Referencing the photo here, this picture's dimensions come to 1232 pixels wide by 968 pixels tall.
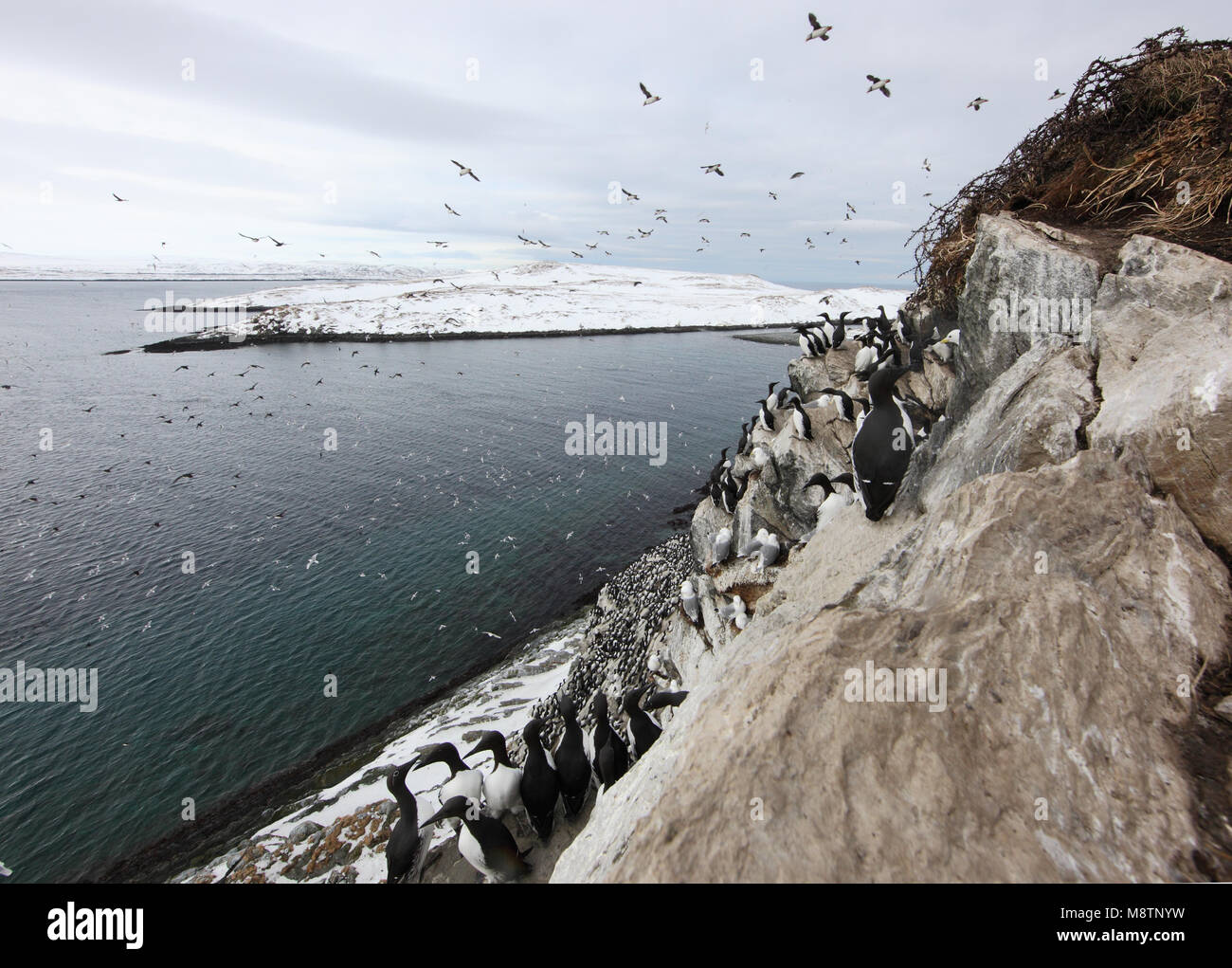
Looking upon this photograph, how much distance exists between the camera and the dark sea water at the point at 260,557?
1661 centimetres

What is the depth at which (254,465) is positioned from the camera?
36875mm

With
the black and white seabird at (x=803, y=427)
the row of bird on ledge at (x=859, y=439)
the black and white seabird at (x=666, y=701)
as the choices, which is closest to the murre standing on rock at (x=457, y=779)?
the black and white seabird at (x=666, y=701)

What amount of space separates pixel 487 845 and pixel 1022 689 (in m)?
8.00

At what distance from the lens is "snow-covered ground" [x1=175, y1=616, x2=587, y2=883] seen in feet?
41.0

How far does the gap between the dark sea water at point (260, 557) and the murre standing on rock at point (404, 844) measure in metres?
9.71

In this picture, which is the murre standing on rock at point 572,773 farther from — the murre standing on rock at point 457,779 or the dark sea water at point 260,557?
the dark sea water at point 260,557

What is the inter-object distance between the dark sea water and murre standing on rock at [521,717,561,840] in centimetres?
1118

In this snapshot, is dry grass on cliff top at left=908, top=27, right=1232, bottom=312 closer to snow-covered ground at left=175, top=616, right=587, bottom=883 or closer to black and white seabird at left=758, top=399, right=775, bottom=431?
black and white seabird at left=758, top=399, right=775, bottom=431

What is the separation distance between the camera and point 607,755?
31.7ft

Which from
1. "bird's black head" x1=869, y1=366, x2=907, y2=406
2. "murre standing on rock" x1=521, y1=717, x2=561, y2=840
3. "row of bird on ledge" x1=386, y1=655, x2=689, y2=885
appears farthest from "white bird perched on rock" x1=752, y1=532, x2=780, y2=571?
"murre standing on rock" x1=521, y1=717, x2=561, y2=840

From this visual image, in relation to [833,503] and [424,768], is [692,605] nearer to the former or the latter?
[833,503]
